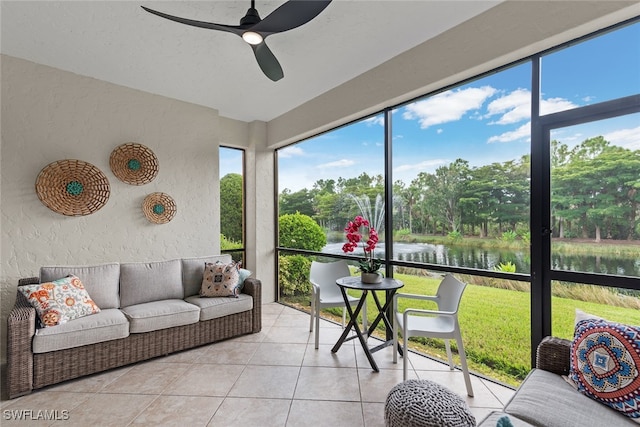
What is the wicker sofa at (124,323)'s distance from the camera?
2.37 meters

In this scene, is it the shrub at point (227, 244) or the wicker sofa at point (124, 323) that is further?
the shrub at point (227, 244)

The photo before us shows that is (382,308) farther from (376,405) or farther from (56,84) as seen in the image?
(56,84)

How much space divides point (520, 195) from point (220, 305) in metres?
3.02

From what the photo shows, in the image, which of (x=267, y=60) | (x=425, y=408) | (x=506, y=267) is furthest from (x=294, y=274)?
(x=425, y=408)

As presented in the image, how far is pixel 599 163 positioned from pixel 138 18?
11.5 feet

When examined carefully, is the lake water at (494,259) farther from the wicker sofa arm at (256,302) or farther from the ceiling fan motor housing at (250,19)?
→ the ceiling fan motor housing at (250,19)

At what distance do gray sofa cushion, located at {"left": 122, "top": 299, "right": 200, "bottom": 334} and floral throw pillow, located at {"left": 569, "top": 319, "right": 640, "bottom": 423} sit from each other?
3066 mm

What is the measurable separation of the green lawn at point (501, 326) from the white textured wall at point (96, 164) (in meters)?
3.22

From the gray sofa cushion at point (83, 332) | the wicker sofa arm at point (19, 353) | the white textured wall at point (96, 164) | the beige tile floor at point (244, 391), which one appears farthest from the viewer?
the white textured wall at point (96, 164)

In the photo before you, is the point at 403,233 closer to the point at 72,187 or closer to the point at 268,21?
the point at 268,21

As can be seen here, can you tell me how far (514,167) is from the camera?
94.9 inches

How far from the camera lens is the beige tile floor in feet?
6.76

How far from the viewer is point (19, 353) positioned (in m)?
2.30

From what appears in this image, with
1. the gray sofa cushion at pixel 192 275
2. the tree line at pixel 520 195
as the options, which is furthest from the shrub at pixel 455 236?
the gray sofa cushion at pixel 192 275
